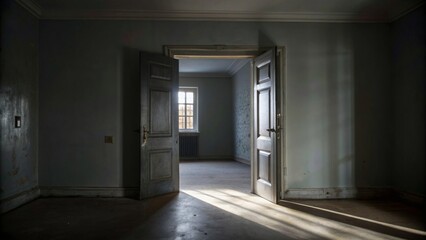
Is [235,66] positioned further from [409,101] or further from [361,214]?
[361,214]

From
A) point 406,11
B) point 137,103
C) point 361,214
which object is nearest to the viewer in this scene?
point 361,214

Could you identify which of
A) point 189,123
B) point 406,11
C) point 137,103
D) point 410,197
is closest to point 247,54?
point 137,103

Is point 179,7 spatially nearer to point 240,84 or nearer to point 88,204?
point 88,204

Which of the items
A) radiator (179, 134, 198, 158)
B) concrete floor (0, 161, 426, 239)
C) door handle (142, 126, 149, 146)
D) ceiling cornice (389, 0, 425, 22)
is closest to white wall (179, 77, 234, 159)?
radiator (179, 134, 198, 158)

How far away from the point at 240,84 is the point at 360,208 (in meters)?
5.94

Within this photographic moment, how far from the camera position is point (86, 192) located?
4762 millimetres

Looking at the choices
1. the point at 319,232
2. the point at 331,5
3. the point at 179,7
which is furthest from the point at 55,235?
the point at 331,5

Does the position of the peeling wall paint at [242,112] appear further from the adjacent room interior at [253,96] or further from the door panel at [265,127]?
the adjacent room interior at [253,96]

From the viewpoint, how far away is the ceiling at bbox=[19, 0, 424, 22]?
4.44m

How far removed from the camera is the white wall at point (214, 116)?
34.2 ft

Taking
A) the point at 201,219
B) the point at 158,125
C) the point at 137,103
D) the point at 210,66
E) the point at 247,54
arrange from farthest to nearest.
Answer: the point at 210,66, the point at 247,54, the point at 137,103, the point at 158,125, the point at 201,219

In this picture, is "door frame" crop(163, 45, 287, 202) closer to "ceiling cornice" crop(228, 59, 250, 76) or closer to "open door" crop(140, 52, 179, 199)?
"open door" crop(140, 52, 179, 199)

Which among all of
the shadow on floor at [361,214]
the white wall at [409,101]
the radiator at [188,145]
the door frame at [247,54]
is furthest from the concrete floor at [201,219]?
the radiator at [188,145]

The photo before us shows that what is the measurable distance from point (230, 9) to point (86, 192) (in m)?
3.55
